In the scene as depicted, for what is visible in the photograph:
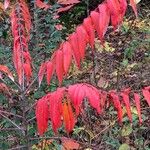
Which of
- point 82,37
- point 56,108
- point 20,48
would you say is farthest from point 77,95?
point 20,48

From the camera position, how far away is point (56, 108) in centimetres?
145

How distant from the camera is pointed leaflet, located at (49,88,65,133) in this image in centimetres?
141

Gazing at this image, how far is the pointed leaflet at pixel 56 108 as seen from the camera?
141cm

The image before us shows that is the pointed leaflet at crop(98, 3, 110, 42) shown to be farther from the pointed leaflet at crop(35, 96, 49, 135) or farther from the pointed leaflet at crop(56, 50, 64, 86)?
the pointed leaflet at crop(35, 96, 49, 135)

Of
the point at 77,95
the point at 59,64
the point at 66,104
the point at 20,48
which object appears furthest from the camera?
the point at 20,48

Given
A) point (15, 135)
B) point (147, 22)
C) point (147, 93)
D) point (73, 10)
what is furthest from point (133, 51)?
point (147, 93)

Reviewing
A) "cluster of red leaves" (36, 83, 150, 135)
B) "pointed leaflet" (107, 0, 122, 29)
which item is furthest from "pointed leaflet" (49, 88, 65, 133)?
"pointed leaflet" (107, 0, 122, 29)

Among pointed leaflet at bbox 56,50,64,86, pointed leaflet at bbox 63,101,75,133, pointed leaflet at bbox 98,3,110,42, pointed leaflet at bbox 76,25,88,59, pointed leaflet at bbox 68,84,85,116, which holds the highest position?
pointed leaflet at bbox 98,3,110,42

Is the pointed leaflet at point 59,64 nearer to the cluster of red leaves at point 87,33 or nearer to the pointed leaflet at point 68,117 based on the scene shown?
the cluster of red leaves at point 87,33

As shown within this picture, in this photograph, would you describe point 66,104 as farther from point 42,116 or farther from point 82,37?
point 82,37

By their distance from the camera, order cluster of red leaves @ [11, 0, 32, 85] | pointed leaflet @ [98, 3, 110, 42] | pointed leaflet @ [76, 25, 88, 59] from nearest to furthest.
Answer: pointed leaflet @ [98, 3, 110, 42], pointed leaflet @ [76, 25, 88, 59], cluster of red leaves @ [11, 0, 32, 85]

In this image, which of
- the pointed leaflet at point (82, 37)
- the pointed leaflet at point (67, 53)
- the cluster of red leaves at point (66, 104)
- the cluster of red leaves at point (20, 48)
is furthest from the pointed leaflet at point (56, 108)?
the cluster of red leaves at point (20, 48)

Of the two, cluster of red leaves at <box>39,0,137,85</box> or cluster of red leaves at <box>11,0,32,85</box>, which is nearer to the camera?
cluster of red leaves at <box>39,0,137,85</box>

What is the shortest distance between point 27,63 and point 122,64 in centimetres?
288
